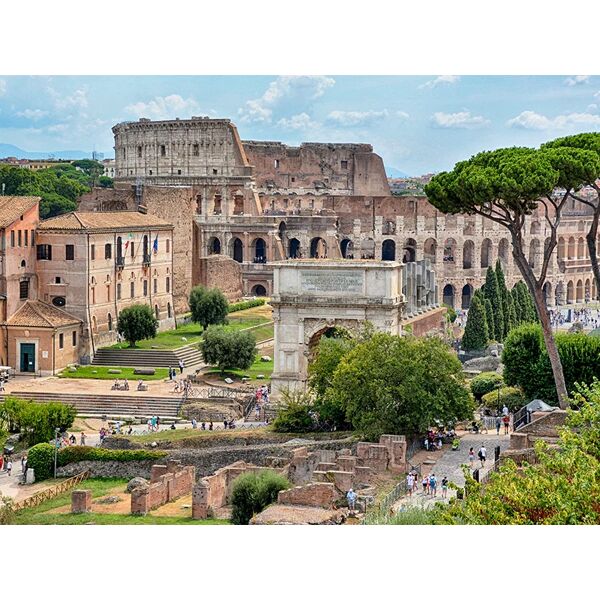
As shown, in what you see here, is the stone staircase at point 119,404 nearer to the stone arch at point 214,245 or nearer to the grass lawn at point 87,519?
the grass lawn at point 87,519

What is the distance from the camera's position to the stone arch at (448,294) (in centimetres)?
9331

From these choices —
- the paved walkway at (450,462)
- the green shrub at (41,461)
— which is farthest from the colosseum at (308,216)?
the paved walkway at (450,462)

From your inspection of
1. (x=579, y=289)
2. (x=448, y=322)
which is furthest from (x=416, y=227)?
(x=448, y=322)

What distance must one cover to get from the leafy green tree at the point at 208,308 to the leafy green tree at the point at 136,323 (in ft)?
14.2

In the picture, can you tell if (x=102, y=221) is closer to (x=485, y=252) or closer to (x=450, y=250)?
(x=450, y=250)

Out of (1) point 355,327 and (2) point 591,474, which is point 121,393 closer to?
(1) point 355,327

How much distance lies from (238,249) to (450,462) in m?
53.5

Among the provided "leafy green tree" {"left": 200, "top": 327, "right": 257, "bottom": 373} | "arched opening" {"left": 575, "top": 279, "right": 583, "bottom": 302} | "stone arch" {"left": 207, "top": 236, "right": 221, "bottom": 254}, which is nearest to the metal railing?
"leafy green tree" {"left": 200, "top": 327, "right": 257, "bottom": 373}

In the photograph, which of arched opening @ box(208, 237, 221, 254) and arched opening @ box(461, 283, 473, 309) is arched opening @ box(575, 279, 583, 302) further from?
arched opening @ box(208, 237, 221, 254)

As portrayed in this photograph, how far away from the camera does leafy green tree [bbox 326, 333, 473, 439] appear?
3531cm

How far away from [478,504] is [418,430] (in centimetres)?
1432

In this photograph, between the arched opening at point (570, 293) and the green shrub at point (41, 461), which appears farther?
the arched opening at point (570, 293)

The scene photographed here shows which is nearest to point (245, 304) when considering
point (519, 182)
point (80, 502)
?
point (519, 182)

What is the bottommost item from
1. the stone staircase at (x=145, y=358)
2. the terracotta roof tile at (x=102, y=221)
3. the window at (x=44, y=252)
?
the stone staircase at (x=145, y=358)
